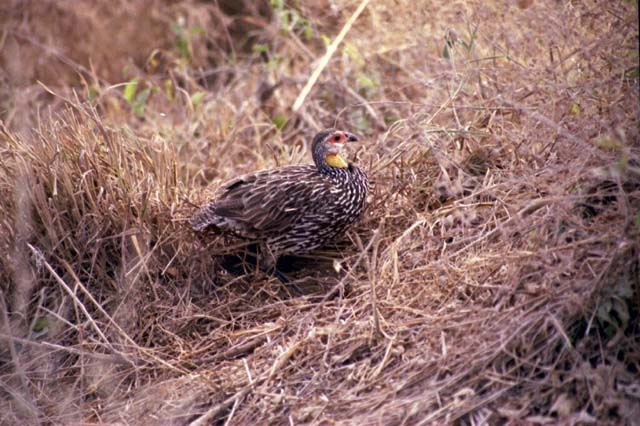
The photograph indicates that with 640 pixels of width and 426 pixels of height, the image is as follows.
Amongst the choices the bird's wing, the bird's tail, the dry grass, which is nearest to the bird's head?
the bird's wing

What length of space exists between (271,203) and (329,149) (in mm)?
497

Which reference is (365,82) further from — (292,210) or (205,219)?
(205,219)

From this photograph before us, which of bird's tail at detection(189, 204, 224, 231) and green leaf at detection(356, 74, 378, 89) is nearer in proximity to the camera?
bird's tail at detection(189, 204, 224, 231)

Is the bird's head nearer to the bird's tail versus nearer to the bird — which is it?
the bird

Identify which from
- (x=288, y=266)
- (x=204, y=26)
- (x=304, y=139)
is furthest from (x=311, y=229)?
(x=204, y=26)

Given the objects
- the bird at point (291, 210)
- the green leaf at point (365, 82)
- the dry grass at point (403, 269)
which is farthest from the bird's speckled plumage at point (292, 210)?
the green leaf at point (365, 82)

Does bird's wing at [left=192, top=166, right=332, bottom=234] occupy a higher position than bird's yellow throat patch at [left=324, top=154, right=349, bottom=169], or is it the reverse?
bird's yellow throat patch at [left=324, top=154, right=349, bottom=169]

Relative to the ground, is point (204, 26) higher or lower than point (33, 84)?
higher

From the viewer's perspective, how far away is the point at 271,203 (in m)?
5.11

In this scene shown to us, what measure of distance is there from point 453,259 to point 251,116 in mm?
3302

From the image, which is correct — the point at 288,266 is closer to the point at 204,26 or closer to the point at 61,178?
the point at 61,178

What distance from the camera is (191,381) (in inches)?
177

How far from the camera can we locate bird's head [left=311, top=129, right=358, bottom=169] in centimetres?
529

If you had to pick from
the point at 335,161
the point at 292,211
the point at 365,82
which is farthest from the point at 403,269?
the point at 365,82
